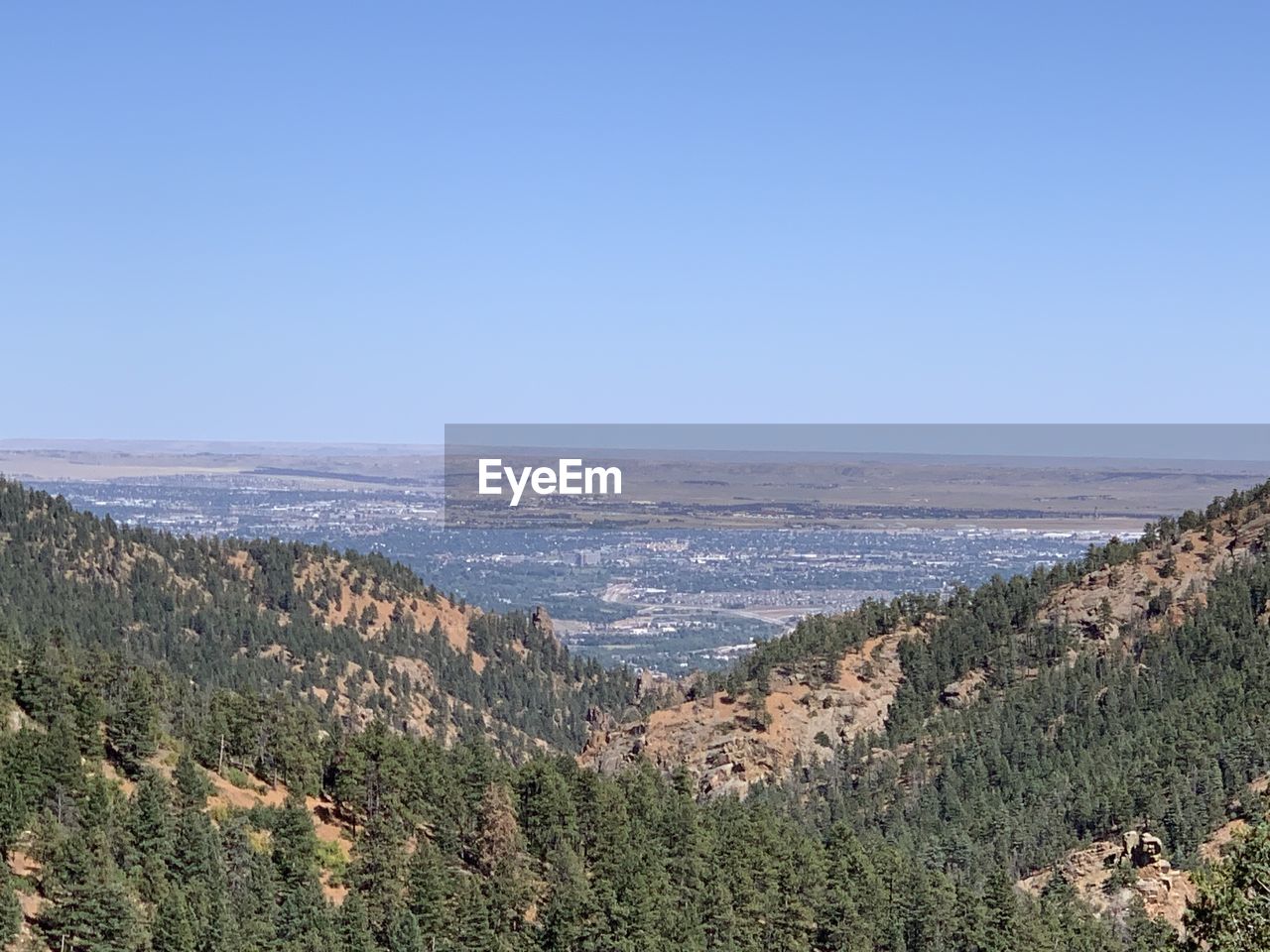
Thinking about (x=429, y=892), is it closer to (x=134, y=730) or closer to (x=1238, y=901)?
(x=134, y=730)

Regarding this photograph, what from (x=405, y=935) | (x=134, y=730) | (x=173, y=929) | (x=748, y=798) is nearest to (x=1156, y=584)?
(x=748, y=798)

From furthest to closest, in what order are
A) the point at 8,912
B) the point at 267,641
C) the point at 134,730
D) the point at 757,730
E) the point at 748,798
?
1. the point at 267,641
2. the point at 757,730
3. the point at 748,798
4. the point at 134,730
5. the point at 8,912

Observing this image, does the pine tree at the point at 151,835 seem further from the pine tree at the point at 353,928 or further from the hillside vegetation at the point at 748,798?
the pine tree at the point at 353,928

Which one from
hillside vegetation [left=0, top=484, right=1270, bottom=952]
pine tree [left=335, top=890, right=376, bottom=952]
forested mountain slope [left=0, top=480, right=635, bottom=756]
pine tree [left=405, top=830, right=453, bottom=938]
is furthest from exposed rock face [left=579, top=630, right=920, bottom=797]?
pine tree [left=335, top=890, right=376, bottom=952]

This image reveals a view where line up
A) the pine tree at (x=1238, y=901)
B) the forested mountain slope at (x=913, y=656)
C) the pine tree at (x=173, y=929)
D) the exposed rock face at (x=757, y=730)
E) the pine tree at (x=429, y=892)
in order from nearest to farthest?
the pine tree at (x=1238, y=901), the pine tree at (x=173, y=929), the pine tree at (x=429, y=892), the exposed rock face at (x=757, y=730), the forested mountain slope at (x=913, y=656)

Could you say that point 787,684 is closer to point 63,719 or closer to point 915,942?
point 915,942

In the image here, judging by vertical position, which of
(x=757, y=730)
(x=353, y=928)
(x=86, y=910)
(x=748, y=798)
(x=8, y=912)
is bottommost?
(x=748, y=798)

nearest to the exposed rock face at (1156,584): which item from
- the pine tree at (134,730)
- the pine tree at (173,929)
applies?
the pine tree at (134,730)

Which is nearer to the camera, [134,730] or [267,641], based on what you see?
[134,730]

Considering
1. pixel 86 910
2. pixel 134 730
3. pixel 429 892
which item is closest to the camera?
pixel 86 910

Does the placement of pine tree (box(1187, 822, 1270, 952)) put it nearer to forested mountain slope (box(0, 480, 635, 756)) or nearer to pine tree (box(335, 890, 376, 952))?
pine tree (box(335, 890, 376, 952))
